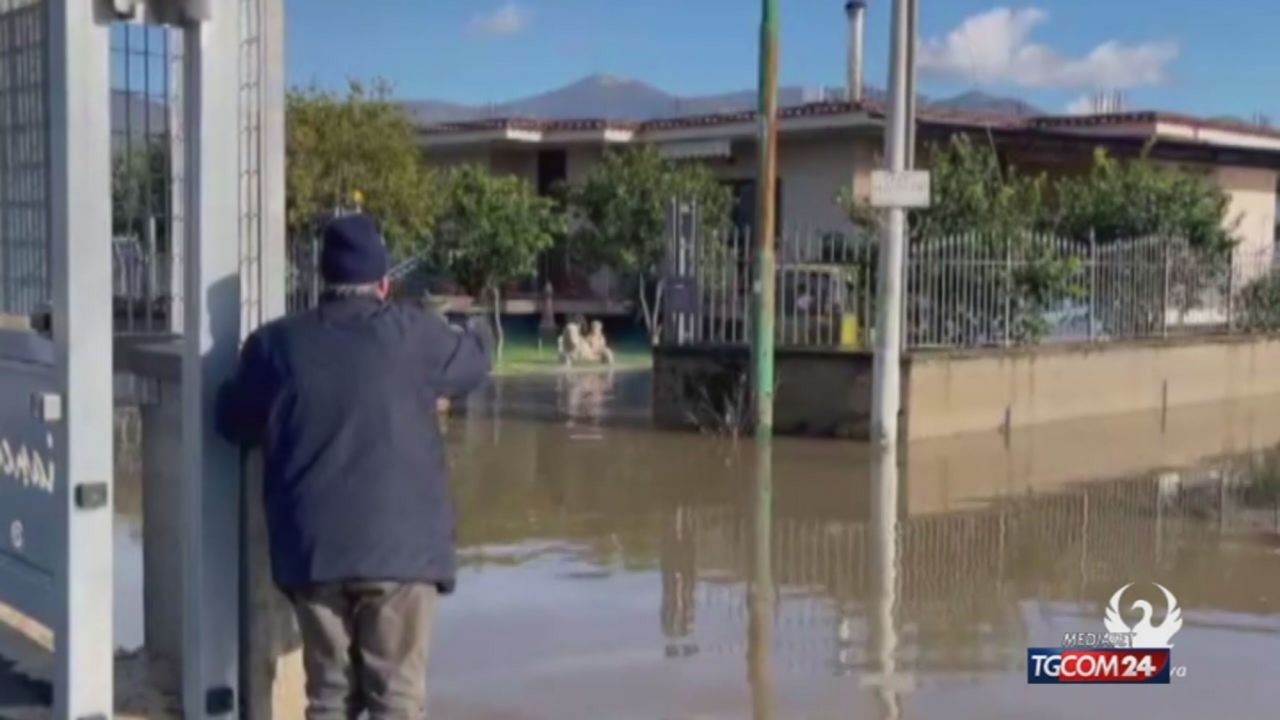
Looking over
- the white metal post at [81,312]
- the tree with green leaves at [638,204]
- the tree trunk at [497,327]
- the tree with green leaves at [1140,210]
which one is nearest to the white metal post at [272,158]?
the white metal post at [81,312]

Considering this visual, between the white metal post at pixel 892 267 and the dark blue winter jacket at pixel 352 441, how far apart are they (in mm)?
10173

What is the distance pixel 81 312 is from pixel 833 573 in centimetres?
574

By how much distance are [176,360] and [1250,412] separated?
16.6 m

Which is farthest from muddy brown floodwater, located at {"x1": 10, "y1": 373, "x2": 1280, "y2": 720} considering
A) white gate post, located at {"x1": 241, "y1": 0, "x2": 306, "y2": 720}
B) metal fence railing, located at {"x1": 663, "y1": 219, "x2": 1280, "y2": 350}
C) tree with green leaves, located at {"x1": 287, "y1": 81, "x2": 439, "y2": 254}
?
tree with green leaves, located at {"x1": 287, "y1": 81, "x2": 439, "y2": 254}

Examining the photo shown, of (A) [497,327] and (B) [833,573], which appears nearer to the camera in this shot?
(B) [833,573]

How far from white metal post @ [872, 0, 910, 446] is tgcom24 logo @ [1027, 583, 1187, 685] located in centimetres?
585

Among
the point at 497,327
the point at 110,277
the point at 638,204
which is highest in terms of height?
the point at 638,204

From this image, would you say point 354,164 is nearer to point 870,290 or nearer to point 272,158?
point 870,290

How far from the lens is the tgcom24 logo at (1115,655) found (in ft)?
23.4

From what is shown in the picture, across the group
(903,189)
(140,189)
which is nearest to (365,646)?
(140,189)

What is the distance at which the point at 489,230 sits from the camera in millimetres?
25562

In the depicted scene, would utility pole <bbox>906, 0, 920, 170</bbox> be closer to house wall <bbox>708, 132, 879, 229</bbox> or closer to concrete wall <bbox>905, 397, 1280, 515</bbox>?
concrete wall <bbox>905, 397, 1280, 515</bbox>

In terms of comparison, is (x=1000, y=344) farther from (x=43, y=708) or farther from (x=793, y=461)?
(x=43, y=708)

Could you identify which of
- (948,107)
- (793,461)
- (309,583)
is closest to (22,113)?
(309,583)
